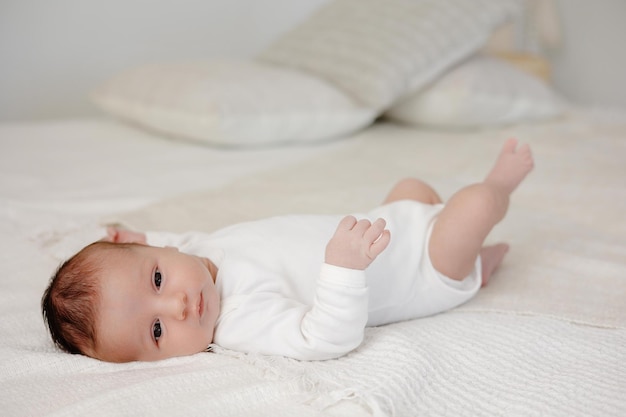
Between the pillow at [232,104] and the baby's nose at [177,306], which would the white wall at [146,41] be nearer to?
the pillow at [232,104]

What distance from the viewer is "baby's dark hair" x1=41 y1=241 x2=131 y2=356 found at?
89cm

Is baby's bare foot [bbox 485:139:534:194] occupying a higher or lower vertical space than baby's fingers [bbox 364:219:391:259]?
higher

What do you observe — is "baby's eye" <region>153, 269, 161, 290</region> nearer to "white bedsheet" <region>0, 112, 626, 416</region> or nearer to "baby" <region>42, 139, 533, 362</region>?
"baby" <region>42, 139, 533, 362</region>

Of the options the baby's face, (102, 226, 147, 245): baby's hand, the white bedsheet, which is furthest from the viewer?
(102, 226, 147, 245): baby's hand

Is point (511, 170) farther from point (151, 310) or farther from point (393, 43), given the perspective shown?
point (393, 43)

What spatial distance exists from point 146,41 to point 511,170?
1866 millimetres

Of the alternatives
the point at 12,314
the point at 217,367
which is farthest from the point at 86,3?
the point at 217,367

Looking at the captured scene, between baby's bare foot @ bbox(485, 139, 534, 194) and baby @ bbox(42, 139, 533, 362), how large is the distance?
0.27ft

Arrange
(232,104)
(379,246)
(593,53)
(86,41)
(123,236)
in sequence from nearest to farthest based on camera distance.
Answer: (379,246), (123,236), (232,104), (86,41), (593,53)

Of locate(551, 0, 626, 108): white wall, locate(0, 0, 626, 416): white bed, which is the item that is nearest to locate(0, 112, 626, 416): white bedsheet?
locate(0, 0, 626, 416): white bed

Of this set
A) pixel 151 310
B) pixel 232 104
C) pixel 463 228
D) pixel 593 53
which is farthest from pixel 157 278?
pixel 593 53

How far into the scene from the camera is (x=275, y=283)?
0.99m

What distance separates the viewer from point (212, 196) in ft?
5.16

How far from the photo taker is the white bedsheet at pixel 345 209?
794 millimetres
